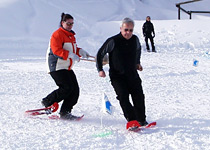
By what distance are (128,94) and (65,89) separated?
864 mm

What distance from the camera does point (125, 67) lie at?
12.8 ft

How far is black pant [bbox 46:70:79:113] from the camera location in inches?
169

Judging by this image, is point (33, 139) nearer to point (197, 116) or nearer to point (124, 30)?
point (124, 30)

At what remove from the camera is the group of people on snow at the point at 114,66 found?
386 centimetres

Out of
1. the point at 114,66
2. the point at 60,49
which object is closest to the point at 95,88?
the point at 60,49

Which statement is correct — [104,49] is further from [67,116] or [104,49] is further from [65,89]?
[67,116]

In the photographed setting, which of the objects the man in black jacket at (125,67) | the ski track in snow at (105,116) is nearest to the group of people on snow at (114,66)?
the man in black jacket at (125,67)

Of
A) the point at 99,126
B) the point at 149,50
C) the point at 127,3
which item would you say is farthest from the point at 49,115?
the point at 127,3

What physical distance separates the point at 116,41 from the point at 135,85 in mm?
579

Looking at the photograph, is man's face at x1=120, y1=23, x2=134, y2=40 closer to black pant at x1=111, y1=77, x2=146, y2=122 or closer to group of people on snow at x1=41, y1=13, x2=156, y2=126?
group of people on snow at x1=41, y1=13, x2=156, y2=126

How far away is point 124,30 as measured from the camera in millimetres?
3809

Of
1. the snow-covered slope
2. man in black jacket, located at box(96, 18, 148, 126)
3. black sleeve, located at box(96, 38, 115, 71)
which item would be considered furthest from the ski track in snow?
black sleeve, located at box(96, 38, 115, 71)

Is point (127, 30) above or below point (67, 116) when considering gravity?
above

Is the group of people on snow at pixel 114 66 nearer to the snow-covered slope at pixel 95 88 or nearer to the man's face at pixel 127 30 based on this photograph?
the man's face at pixel 127 30
